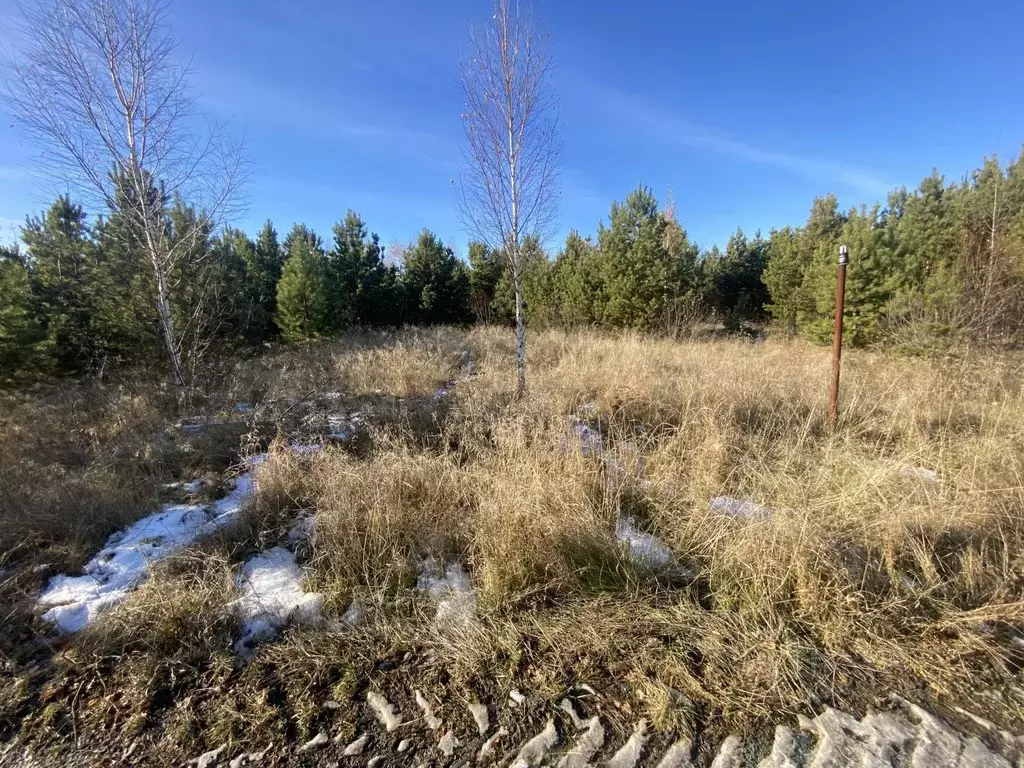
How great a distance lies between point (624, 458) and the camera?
10.3 ft

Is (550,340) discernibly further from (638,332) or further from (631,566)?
(631,566)

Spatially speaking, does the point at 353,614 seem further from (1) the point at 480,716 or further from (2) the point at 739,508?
(2) the point at 739,508

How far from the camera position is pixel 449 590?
2.13m

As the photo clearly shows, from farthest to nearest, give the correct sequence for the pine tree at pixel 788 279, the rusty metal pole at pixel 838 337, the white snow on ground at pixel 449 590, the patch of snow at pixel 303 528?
1. the pine tree at pixel 788 279
2. the rusty metal pole at pixel 838 337
3. the patch of snow at pixel 303 528
4. the white snow on ground at pixel 449 590

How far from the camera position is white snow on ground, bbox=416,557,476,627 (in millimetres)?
1957

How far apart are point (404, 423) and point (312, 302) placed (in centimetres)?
940

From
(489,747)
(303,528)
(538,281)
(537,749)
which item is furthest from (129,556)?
(538,281)

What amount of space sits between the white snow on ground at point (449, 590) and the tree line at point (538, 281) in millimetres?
4839

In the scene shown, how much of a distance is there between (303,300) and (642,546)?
12.4m

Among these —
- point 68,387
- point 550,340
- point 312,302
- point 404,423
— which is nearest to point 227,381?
point 68,387

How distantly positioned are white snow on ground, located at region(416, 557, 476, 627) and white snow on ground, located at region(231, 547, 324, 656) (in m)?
0.55

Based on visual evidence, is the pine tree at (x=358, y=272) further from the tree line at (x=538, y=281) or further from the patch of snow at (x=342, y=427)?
the patch of snow at (x=342, y=427)

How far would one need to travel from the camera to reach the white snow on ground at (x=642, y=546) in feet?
7.21

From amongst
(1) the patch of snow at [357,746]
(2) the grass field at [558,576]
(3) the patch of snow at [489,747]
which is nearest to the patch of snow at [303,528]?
(2) the grass field at [558,576]
